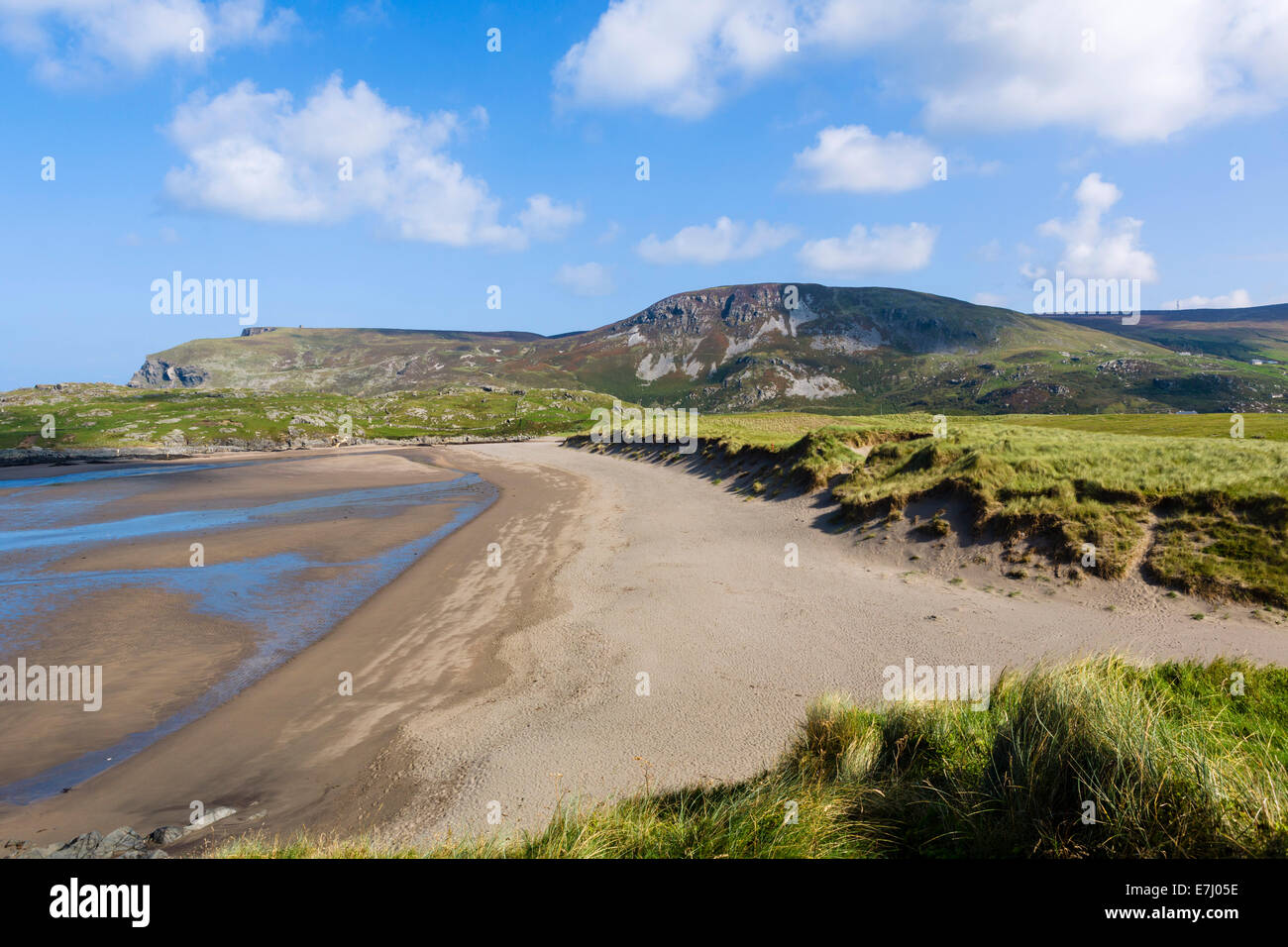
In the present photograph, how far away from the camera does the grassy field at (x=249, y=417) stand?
340ft

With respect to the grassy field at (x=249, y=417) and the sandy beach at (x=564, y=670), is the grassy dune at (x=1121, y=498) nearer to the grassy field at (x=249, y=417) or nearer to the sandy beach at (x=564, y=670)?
the sandy beach at (x=564, y=670)

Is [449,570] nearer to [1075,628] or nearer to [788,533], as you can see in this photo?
[788,533]

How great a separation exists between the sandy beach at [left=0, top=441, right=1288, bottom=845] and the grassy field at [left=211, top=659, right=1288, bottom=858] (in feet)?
5.57

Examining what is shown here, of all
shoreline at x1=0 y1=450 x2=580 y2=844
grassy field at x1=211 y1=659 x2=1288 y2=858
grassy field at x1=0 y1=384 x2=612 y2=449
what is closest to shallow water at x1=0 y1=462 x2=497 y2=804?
shoreline at x1=0 y1=450 x2=580 y2=844

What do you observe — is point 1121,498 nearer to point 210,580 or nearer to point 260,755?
point 260,755

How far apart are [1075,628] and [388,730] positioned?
14.0 metres

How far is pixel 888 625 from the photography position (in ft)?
46.2

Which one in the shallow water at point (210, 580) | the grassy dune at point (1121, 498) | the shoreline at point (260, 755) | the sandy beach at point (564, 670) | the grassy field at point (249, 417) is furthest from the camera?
the grassy field at point (249, 417)

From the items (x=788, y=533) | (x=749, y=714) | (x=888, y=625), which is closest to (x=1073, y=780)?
(x=749, y=714)

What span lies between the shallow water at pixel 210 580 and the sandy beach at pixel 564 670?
2.05 ft

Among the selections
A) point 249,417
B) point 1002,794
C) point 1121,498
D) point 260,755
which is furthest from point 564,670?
point 249,417

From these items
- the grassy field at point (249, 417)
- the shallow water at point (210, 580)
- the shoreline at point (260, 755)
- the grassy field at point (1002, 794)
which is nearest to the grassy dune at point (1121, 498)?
the grassy field at point (1002, 794)

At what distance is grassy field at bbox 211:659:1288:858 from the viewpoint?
14.6 feet

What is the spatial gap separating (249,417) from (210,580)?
12040 cm
